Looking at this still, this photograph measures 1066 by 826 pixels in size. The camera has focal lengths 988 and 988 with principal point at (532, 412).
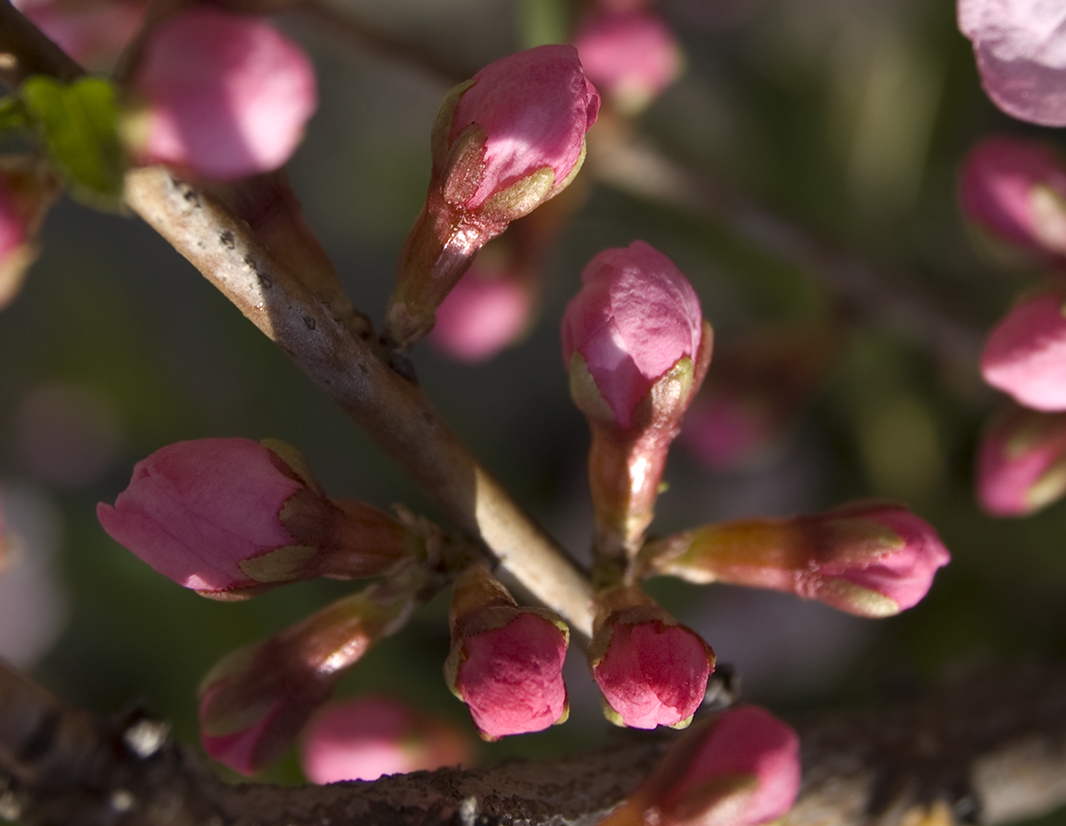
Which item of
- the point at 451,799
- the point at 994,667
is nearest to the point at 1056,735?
the point at 994,667

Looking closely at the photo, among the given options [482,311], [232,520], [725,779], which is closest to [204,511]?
[232,520]

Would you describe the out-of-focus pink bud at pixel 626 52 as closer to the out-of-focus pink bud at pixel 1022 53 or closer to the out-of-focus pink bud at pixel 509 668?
the out-of-focus pink bud at pixel 1022 53

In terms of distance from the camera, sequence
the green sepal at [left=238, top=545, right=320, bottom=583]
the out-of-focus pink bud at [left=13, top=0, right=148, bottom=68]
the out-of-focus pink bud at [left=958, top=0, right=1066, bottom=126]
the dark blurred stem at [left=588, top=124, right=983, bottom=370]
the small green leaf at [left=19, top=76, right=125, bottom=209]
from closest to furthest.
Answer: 1. the small green leaf at [left=19, top=76, right=125, bottom=209]
2. the green sepal at [left=238, top=545, right=320, bottom=583]
3. the out-of-focus pink bud at [left=958, top=0, right=1066, bottom=126]
4. the out-of-focus pink bud at [left=13, top=0, right=148, bottom=68]
5. the dark blurred stem at [left=588, top=124, right=983, bottom=370]

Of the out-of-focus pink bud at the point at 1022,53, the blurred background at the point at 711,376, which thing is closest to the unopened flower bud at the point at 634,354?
the out-of-focus pink bud at the point at 1022,53

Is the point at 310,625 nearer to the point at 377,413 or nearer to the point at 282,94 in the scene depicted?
the point at 377,413

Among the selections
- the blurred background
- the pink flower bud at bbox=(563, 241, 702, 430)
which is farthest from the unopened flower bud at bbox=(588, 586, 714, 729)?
the blurred background

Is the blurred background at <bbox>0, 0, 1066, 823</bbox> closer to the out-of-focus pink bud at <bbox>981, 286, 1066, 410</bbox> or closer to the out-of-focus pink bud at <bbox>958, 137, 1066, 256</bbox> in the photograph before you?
the out-of-focus pink bud at <bbox>958, 137, 1066, 256</bbox>
